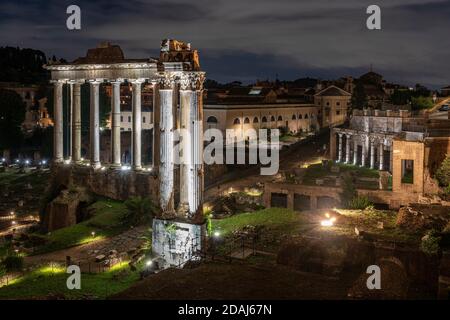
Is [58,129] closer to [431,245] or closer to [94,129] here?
[94,129]

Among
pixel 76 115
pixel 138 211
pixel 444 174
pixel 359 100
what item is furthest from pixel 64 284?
pixel 359 100

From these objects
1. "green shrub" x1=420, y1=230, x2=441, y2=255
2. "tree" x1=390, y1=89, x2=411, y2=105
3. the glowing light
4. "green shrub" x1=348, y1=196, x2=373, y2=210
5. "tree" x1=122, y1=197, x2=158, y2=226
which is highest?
"tree" x1=390, y1=89, x2=411, y2=105

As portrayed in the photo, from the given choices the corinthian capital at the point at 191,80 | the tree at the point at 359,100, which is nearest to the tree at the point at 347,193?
the corinthian capital at the point at 191,80

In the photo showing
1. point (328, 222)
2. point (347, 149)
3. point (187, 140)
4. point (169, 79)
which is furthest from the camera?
point (347, 149)

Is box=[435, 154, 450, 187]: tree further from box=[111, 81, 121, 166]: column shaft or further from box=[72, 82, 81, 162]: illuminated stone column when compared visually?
box=[72, 82, 81, 162]: illuminated stone column

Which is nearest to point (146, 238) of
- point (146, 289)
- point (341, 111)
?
point (146, 289)

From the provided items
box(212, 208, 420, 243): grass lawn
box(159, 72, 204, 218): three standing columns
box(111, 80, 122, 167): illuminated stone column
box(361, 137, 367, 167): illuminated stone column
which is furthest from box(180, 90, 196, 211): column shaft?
box(361, 137, 367, 167): illuminated stone column
